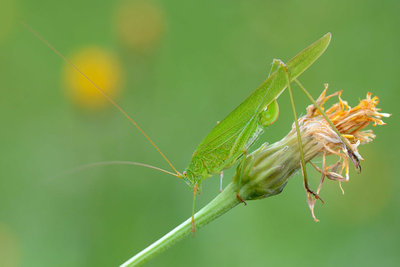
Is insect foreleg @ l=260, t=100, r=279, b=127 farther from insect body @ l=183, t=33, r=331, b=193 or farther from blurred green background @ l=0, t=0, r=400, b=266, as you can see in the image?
blurred green background @ l=0, t=0, r=400, b=266

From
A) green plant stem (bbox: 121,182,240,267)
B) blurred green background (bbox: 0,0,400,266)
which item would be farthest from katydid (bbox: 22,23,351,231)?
blurred green background (bbox: 0,0,400,266)

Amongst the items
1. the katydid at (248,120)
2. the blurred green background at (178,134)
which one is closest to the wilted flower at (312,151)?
the katydid at (248,120)

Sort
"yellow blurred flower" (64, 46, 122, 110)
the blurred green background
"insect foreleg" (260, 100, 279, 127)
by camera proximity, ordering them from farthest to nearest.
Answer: "yellow blurred flower" (64, 46, 122, 110) → the blurred green background → "insect foreleg" (260, 100, 279, 127)

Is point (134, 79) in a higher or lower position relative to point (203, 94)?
higher

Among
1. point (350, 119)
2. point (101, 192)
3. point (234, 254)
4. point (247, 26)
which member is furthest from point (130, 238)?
point (247, 26)

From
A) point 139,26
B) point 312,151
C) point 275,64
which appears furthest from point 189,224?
point 139,26

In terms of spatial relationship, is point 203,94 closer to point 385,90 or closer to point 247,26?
point 247,26
